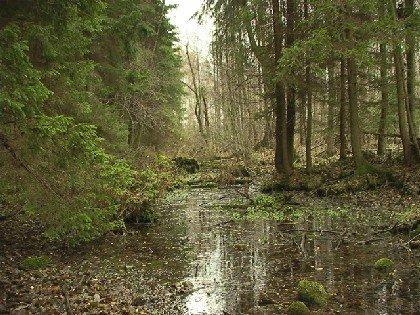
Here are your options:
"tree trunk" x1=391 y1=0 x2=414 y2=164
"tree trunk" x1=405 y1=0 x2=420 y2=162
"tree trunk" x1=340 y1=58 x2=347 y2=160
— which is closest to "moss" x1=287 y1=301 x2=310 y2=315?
"tree trunk" x1=405 y1=0 x2=420 y2=162

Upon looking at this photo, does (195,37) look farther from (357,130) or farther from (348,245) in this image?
(348,245)

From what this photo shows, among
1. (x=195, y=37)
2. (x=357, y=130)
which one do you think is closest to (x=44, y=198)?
(x=357, y=130)

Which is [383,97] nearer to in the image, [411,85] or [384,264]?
[411,85]

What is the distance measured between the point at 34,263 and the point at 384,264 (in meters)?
6.88

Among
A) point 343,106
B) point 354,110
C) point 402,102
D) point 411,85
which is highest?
point 411,85

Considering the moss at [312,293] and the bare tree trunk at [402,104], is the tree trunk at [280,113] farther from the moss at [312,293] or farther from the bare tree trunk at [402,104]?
the moss at [312,293]

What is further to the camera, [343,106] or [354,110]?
[343,106]

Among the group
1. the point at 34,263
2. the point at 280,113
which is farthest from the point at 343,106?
the point at 34,263

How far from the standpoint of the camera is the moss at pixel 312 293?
6.89 m

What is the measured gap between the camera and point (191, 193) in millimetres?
20766

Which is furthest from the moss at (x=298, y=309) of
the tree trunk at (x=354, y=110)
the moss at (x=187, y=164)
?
the moss at (x=187, y=164)

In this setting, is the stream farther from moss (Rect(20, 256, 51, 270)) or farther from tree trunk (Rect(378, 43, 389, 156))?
tree trunk (Rect(378, 43, 389, 156))

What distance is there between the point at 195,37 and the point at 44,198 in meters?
39.5

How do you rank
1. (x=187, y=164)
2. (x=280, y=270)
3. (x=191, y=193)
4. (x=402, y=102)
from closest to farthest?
(x=280, y=270), (x=402, y=102), (x=191, y=193), (x=187, y=164)
